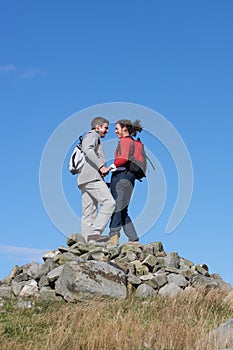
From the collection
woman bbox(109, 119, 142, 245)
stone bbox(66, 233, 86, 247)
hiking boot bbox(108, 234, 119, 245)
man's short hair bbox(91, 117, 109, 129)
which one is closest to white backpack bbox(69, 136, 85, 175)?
man's short hair bbox(91, 117, 109, 129)

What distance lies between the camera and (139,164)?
15.6 meters

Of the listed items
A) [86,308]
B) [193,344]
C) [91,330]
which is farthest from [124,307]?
[193,344]

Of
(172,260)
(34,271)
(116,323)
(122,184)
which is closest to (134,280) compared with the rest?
(172,260)

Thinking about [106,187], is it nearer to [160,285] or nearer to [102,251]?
[102,251]

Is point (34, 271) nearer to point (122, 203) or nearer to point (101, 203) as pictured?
point (101, 203)

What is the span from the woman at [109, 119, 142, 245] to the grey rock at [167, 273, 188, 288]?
230 cm

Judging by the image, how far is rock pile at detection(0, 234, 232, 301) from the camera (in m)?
12.1

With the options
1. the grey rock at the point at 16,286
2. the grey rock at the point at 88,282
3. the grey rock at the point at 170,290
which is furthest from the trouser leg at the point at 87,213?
the grey rock at the point at 170,290

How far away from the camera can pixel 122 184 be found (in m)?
15.5

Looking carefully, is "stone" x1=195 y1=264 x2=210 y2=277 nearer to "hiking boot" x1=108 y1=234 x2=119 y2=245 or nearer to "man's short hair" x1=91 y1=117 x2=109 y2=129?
"hiking boot" x1=108 y1=234 x2=119 y2=245

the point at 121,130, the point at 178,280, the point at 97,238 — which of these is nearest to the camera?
the point at 178,280

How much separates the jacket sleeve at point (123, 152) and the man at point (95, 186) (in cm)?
33

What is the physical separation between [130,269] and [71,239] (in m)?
2.12

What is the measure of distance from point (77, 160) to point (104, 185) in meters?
0.92
